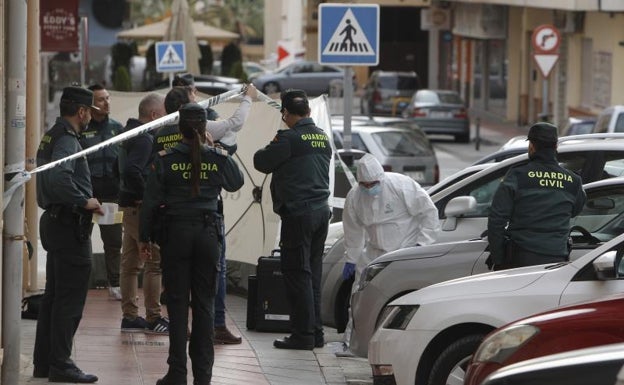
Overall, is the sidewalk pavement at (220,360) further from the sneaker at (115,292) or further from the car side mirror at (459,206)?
the car side mirror at (459,206)

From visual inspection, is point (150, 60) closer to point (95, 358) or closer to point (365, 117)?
point (365, 117)

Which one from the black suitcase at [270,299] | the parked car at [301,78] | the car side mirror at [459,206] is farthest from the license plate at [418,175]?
the parked car at [301,78]

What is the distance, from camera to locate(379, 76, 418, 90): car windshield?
4669 cm

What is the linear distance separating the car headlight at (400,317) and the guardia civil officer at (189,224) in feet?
4.11

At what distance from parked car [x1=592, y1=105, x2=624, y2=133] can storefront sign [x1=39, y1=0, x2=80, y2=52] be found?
8774 mm

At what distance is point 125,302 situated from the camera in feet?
35.9

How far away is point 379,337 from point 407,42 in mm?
60699

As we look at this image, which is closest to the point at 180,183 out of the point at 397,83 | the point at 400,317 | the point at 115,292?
the point at 400,317

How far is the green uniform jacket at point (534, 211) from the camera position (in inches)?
354

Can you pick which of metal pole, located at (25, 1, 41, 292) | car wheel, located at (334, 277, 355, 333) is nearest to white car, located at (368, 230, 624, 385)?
car wheel, located at (334, 277, 355, 333)

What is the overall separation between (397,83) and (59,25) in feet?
80.7

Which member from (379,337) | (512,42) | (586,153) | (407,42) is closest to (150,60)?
(512,42)

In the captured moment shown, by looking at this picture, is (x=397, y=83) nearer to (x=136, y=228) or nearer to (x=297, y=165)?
(x=136, y=228)

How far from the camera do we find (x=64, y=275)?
891 centimetres
